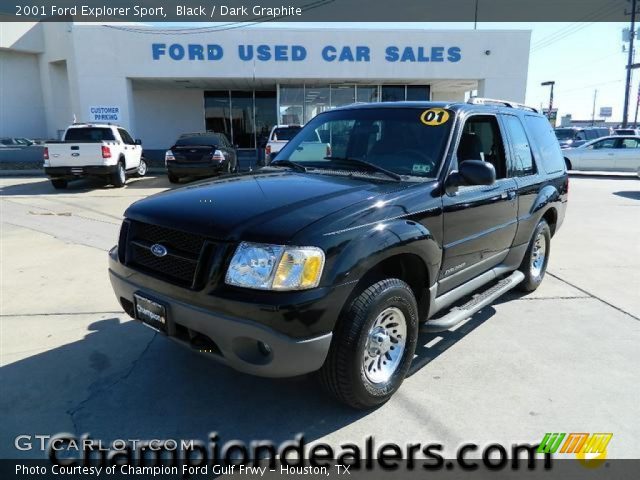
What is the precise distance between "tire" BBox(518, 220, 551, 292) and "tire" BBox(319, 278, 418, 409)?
8.09 feet

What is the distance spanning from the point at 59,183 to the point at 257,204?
45.4 ft

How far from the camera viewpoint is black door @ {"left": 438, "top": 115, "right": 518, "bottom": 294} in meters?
3.54

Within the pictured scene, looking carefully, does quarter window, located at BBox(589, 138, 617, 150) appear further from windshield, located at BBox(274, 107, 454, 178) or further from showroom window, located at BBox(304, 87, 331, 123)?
windshield, located at BBox(274, 107, 454, 178)

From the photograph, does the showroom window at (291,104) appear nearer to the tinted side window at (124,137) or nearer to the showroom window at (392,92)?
the showroom window at (392,92)

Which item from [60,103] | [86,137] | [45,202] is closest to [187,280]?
[45,202]

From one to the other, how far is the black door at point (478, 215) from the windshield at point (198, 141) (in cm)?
1204

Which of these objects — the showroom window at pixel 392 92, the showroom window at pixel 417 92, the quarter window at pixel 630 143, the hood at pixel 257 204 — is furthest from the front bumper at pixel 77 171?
the quarter window at pixel 630 143

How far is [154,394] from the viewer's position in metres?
3.25

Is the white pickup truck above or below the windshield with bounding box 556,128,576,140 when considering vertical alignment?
below

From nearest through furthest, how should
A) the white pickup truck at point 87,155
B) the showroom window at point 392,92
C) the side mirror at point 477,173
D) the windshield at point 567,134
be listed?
the side mirror at point 477,173 → the white pickup truck at point 87,155 → the showroom window at point 392,92 → the windshield at point 567,134

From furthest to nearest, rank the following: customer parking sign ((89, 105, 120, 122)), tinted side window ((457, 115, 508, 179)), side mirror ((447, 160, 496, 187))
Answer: customer parking sign ((89, 105, 120, 122)), tinted side window ((457, 115, 508, 179)), side mirror ((447, 160, 496, 187))

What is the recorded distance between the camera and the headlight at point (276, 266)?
249 centimetres

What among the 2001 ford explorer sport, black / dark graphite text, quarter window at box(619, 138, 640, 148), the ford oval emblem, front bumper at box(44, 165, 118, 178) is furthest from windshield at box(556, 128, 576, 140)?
the ford oval emblem
